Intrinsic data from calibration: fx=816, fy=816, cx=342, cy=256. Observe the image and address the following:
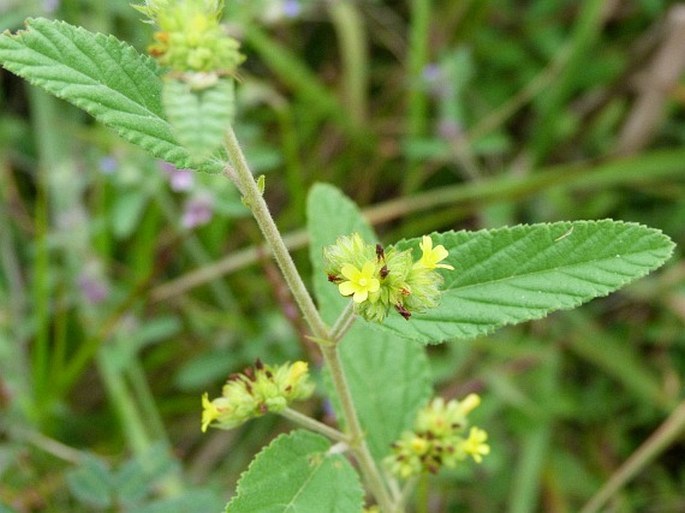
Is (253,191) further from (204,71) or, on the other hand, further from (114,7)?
(114,7)

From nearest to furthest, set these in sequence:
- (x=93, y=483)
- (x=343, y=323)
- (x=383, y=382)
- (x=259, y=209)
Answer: (x=259, y=209) → (x=343, y=323) → (x=383, y=382) → (x=93, y=483)

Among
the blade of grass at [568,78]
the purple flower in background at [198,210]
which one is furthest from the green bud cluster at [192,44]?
the blade of grass at [568,78]

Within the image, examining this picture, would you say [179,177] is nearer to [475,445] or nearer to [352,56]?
[475,445]

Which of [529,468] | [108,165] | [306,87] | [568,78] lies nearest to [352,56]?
[306,87]

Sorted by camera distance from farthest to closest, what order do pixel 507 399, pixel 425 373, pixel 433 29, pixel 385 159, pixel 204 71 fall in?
1. pixel 433 29
2. pixel 385 159
3. pixel 507 399
4. pixel 425 373
5. pixel 204 71

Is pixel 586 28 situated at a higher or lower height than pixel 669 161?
higher

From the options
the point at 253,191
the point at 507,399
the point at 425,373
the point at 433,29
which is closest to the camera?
the point at 253,191

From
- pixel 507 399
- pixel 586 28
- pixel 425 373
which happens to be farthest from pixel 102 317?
pixel 586 28
